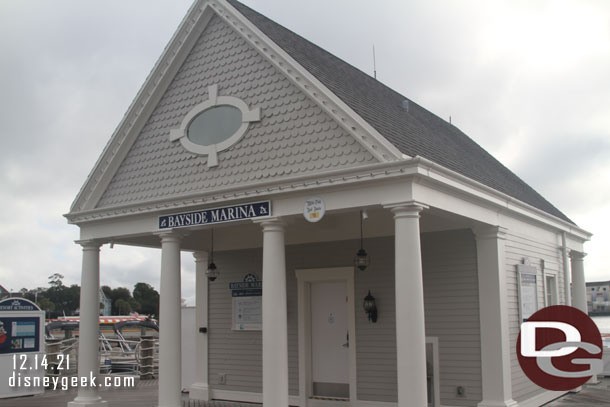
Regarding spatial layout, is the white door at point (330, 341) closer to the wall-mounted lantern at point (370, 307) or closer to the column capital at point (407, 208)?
the wall-mounted lantern at point (370, 307)

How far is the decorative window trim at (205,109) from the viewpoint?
11117mm

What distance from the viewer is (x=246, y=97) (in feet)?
37.0

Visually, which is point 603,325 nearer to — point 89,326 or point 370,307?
point 370,307

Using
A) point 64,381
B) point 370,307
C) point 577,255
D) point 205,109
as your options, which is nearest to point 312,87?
point 205,109

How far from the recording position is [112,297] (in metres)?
125

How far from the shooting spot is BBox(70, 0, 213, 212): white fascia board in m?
12.2

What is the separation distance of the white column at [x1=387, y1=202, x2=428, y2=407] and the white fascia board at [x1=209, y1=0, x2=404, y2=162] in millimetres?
907

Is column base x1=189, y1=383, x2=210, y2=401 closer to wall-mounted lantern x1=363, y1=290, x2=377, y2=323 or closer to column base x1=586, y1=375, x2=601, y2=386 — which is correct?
wall-mounted lantern x1=363, y1=290, x2=377, y2=323

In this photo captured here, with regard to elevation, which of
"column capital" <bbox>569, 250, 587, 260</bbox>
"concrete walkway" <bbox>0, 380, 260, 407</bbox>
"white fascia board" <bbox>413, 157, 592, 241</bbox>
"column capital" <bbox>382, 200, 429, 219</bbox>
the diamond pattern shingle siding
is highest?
the diamond pattern shingle siding

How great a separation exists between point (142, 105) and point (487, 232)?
6821mm

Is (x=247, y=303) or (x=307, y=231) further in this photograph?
(x=247, y=303)

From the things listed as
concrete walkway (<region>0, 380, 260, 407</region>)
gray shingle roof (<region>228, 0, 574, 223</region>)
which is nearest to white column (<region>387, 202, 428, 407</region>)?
gray shingle roof (<region>228, 0, 574, 223</region>)

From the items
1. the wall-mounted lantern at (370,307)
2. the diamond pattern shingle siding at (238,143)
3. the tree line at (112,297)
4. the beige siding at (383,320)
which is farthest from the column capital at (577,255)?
the tree line at (112,297)

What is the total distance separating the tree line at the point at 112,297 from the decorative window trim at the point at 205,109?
99974 mm
